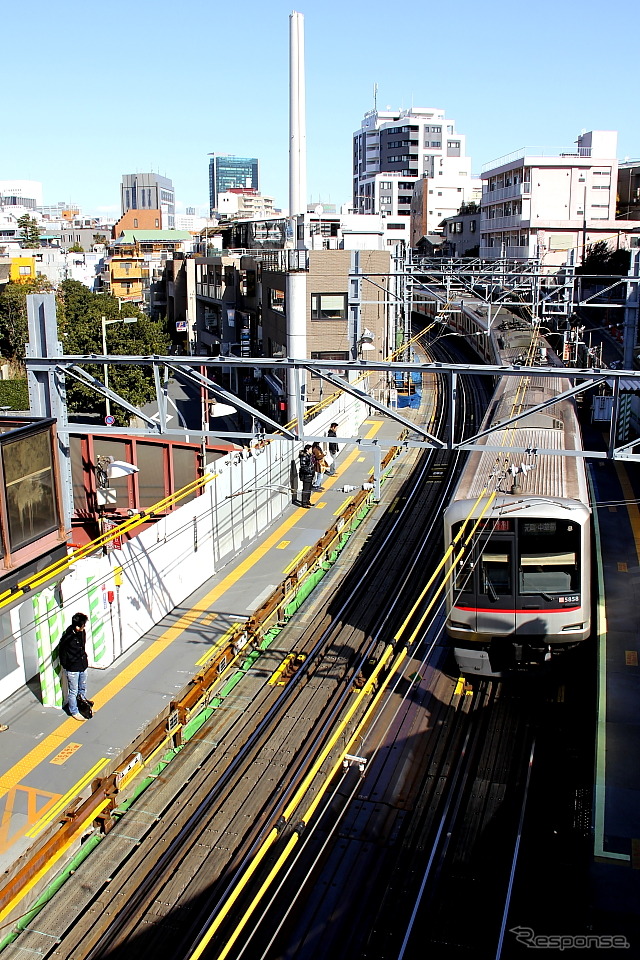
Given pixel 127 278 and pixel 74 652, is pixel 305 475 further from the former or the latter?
pixel 127 278

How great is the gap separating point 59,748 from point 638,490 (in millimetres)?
13303

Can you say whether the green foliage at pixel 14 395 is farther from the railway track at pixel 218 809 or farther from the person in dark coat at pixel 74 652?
the person in dark coat at pixel 74 652

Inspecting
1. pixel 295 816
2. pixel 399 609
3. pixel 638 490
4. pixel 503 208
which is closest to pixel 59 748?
pixel 295 816

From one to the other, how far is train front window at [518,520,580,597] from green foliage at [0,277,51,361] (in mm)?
35134

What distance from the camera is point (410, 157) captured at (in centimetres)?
9519

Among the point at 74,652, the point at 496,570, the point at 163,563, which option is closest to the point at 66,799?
the point at 74,652

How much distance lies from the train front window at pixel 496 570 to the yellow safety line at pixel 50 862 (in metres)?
4.46

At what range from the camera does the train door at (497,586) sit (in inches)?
363

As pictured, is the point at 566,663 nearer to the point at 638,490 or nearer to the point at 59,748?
the point at 59,748

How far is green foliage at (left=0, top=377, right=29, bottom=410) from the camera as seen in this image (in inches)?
1289

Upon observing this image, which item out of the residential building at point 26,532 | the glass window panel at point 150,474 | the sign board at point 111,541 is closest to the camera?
the residential building at point 26,532

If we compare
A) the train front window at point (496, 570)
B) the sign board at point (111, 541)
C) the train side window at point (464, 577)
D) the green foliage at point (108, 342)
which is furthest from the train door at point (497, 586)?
the green foliage at point (108, 342)

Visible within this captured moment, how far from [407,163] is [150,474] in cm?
8938

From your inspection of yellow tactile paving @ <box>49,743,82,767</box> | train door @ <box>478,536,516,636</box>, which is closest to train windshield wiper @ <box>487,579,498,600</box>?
train door @ <box>478,536,516,636</box>
